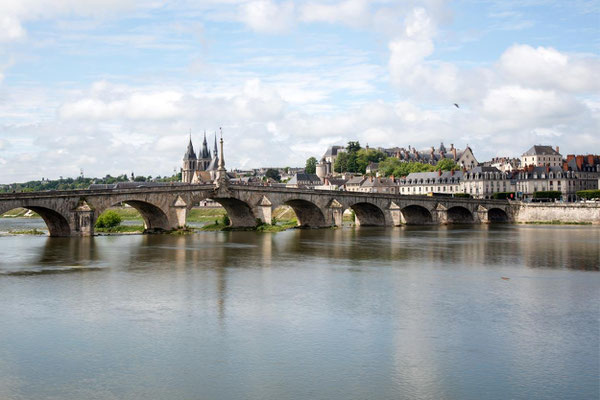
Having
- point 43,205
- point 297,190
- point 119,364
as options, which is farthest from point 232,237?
point 119,364

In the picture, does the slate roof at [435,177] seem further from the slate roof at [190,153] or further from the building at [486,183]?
the slate roof at [190,153]

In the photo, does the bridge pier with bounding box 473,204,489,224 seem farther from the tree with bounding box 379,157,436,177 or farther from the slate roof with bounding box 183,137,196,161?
the slate roof with bounding box 183,137,196,161

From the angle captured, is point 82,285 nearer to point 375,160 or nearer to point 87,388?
point 87,388

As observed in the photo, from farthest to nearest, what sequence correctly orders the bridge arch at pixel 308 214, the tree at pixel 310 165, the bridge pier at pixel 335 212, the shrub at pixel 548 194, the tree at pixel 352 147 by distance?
the tree at pixel 310 165 < the tree at pixel 352 147 < the shrub at pixel 548 194 < the bridge pier at pixel 335 212 < the bridge arch at pixel 308 214

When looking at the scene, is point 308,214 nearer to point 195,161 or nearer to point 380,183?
point 380,183

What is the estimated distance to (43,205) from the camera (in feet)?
149

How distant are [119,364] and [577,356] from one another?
484 inches

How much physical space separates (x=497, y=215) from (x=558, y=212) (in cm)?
822

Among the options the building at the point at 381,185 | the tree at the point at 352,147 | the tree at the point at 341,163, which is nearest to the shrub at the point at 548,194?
the building at the point at 381,185

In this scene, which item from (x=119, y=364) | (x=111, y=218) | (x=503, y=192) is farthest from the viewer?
(x=503, y=192)

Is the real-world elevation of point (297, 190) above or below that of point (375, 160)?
below

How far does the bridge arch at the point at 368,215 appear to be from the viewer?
233 feet

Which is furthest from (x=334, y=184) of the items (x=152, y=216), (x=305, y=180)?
(x=152, y=216)

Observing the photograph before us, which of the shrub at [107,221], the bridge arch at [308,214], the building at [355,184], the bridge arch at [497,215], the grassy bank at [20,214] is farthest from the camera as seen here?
the building at [355,184]
